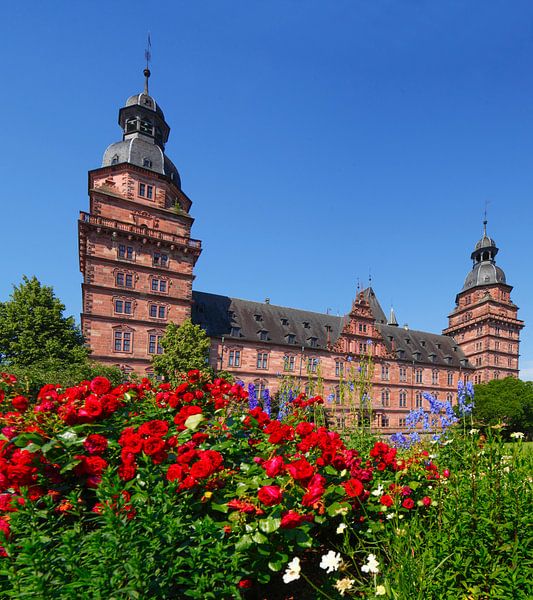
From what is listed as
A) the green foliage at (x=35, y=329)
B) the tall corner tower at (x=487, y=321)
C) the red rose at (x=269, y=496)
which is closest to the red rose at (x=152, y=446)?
the red rose at (x=269, y=496)

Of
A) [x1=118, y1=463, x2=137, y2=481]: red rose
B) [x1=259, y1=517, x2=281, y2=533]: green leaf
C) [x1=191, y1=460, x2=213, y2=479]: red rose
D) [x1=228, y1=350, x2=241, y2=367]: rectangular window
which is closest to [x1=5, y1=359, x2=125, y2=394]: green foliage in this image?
[x1=228, y1=350, x2=241, y2=367]: rectangular window

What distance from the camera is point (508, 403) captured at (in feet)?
119

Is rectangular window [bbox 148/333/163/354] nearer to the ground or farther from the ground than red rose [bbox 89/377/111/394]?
farther from the ground

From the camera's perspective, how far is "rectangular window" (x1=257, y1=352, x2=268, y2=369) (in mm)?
32031

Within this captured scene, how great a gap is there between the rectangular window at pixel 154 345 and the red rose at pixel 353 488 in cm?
2413

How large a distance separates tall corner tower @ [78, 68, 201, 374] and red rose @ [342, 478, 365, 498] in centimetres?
2411

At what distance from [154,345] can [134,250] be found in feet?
25.0

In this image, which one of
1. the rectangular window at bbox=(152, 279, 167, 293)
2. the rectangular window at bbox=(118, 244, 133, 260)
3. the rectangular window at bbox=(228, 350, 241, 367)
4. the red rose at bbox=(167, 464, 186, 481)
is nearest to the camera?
the red rose at bbox=(167, 464, 186, 481)

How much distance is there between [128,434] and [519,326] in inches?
2234

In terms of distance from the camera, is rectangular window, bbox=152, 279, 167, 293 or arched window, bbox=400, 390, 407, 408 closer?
rectangular window, bbox=152, 279, 167, 293

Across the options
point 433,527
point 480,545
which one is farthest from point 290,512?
point 433,527

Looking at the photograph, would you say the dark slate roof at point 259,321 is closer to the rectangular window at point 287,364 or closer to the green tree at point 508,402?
the rectangular window at point 287,364

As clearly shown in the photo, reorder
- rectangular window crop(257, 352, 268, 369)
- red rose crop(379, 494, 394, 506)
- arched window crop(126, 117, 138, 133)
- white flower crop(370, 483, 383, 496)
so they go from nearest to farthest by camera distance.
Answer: red rose crop(379, 494, 394, 506)
white flower crop(370, 483, 383, 496)
arched window crop(126, 117, 138, 133)
rectangular window crop(257, 352, 268, 369)

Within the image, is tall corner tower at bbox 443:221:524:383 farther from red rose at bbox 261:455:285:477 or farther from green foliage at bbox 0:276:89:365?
red rose at bbox 261:455:285:477
